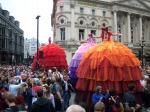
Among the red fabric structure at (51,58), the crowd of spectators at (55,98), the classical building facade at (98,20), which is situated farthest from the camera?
the classical building facade at (98,20)

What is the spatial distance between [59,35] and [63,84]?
46.0 meters

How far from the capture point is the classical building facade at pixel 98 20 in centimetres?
6322

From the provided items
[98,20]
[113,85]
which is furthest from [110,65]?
[98,20]

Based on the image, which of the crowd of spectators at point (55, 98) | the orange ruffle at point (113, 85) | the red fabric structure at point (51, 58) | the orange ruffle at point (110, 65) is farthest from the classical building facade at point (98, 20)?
the crowd of spectators at point (55, 98)

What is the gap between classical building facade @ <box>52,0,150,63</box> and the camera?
63.2 m

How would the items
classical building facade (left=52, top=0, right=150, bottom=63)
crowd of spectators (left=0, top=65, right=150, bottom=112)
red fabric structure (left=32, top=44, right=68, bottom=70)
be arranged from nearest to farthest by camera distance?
crowd of spectators (left=0, top=65, right=150, bottom=112) → red fabric structure (left=32, top=44, right=68, bottom=70) → classical building facade (left=52, top=0, right=150, bottom=63)

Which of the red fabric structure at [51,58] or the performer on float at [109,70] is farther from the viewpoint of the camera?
the red fabric structure at [51,58]

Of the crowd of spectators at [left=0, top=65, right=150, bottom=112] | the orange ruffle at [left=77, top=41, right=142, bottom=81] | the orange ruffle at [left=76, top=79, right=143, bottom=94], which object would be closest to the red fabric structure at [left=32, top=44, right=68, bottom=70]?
the crowd of spectators at [left=0, top=65, right=150, bottom=112]

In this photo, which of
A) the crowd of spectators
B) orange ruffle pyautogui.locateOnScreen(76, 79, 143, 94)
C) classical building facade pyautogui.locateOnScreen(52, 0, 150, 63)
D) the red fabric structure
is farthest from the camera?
classical building facade pyautogui.locateOnScreen(52, 0, 150, 63)

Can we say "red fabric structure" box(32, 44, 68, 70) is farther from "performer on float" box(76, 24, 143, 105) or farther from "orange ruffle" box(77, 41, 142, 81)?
"orange ruffle" box(77, 41, 142, 81)

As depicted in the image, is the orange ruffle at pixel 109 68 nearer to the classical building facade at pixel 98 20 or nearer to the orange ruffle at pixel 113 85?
the orange ruffle at pixel 113 85

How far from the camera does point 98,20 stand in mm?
67188

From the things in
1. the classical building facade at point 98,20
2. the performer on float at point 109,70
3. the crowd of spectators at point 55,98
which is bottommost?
the crowd of spectators at point 55,98

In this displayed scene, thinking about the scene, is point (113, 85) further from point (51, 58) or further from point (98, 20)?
point (98, 20)
